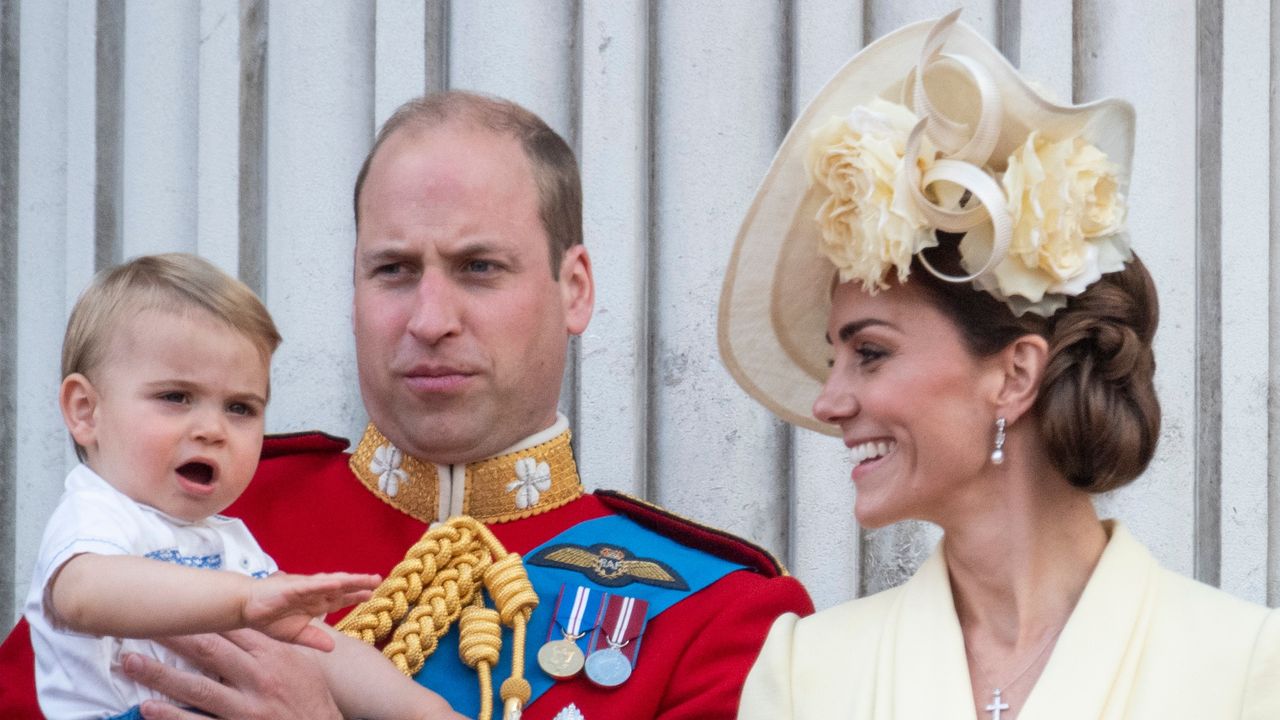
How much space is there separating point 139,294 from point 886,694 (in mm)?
1167

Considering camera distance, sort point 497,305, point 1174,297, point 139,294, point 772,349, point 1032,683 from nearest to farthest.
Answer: point 1032,683 < point 139,294 < point 772,349 < point 497,305 < point 1174,297

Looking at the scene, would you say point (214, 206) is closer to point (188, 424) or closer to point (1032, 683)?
point (188, 424)

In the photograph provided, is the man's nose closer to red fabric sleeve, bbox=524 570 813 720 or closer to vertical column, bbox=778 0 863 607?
red fabric sleeve, bbox=524 570 813 720

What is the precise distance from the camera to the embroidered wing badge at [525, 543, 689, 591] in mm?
3025

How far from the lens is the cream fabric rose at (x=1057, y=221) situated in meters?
2.38

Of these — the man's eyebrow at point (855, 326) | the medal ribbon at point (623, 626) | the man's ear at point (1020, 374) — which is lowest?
the medal ribbon at point (623, 626)

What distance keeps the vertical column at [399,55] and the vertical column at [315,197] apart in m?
0.06

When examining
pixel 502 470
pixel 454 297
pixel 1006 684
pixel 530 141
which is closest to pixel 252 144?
pixel 530 141

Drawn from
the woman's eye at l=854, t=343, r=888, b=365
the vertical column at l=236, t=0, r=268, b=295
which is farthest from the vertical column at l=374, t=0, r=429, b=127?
the woman's eye at l=854, t=343, r=888, b=365

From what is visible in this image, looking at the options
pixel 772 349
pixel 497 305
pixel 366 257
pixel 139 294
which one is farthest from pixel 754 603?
pixel 139 294

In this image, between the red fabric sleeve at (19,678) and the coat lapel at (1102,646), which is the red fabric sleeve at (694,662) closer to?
the coat lapel at (1102,646)

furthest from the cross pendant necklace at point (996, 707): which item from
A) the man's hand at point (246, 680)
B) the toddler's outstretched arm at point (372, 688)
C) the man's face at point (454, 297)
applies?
the man's face at point (454, 297)

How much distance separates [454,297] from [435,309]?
5 cm

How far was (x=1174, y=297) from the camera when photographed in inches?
146
